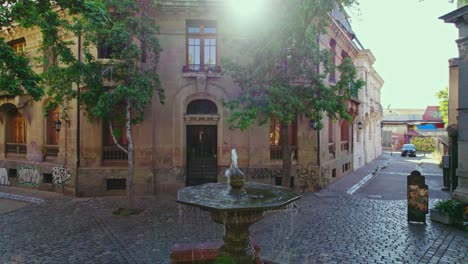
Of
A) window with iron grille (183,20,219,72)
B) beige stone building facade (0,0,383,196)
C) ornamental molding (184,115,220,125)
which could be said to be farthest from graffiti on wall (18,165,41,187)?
window with iron grille (183,20,219,72)

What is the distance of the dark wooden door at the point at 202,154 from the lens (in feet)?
51.9

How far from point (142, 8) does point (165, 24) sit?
2.48 metres

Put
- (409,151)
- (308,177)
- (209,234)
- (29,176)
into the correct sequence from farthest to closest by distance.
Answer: (409,151) < (29,176) < (308,177) < (209,234)

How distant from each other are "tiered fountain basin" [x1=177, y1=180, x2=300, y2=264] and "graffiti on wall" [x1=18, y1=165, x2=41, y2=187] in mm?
13499

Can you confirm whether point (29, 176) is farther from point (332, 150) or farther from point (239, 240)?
point (332, 150)

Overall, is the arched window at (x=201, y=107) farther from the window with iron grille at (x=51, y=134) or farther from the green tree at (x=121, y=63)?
the window with iron grille at (x=51, y=134)

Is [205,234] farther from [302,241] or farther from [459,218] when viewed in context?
[459,218]

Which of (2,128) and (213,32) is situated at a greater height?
(213,32)

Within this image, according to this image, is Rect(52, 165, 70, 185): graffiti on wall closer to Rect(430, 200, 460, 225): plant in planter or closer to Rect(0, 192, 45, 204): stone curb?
Rect(0, 192, 45, 204): stone curb

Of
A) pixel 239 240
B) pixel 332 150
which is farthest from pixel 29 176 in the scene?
pixel 332 150

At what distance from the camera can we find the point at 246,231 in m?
6.38

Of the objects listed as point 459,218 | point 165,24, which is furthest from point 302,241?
point 165,24

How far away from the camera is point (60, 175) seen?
1558 cm

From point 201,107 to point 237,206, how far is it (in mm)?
10728
